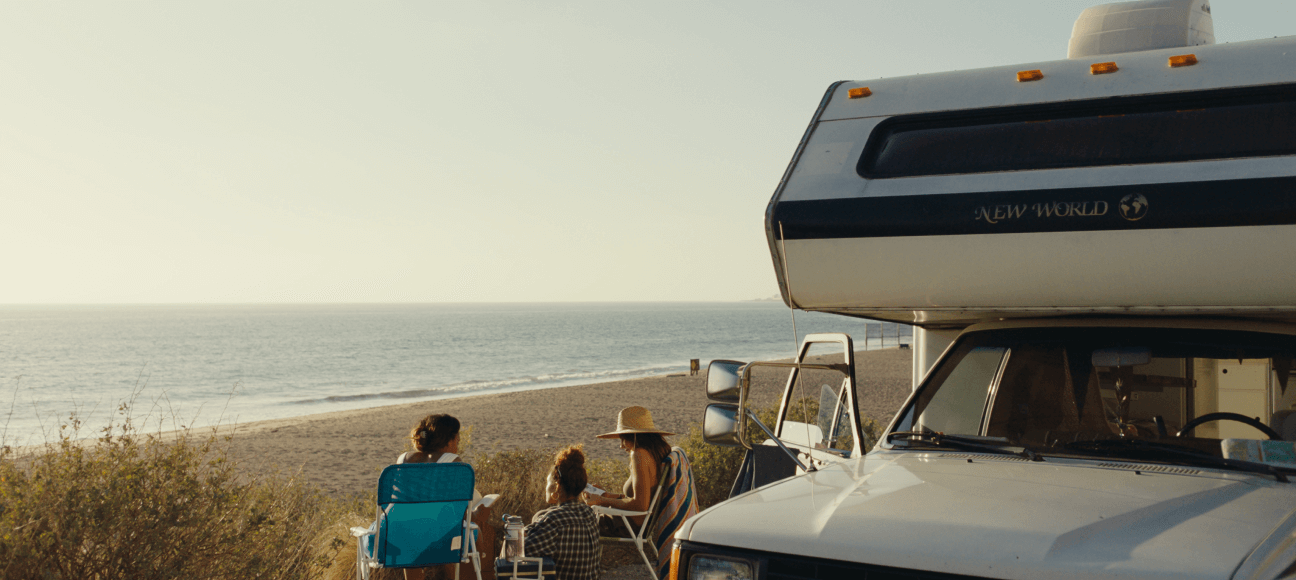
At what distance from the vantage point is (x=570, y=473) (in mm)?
5414

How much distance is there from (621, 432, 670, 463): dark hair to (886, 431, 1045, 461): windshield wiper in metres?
2.37

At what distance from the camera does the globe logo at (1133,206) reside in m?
3.16

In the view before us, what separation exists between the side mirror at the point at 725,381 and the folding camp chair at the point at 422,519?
1.98m

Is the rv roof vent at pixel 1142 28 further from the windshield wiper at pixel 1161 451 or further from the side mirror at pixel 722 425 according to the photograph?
the side mirror at pixel 722 425

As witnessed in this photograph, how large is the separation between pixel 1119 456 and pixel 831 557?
1.39 meters

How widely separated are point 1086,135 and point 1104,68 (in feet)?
1.18

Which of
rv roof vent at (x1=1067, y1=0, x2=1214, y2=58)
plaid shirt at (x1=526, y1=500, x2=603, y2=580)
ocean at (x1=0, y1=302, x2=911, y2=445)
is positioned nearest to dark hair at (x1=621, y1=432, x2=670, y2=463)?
plaid shirt at (x1=526, y1=500, x2=603, y2=580)

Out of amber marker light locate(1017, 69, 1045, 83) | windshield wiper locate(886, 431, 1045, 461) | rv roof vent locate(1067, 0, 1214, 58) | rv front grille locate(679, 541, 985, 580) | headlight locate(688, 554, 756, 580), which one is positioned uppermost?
rv roof vent locate(1067, 0, 1214, 58)

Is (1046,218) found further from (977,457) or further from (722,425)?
(722,425)

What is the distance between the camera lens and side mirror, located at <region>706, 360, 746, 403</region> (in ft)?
13.2

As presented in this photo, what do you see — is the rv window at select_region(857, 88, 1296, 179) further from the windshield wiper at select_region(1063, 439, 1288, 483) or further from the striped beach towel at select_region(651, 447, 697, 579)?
the striped beach towel at select_region(651, 447, 697, 579)

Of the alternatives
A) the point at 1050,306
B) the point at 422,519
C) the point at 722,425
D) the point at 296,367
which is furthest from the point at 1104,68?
the point at 296,367

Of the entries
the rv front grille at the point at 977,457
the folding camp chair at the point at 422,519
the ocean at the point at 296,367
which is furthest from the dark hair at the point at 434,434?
the ocean at the point at 296,367

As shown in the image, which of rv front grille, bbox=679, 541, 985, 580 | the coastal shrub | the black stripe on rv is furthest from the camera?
the coastal shrub
